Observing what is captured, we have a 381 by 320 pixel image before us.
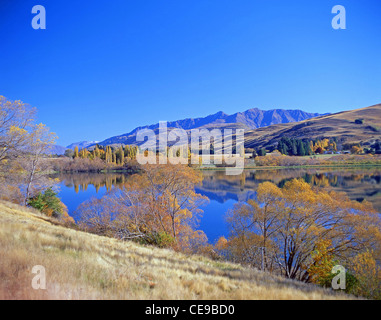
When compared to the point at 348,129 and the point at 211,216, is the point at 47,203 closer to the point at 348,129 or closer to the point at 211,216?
the point at 211,216

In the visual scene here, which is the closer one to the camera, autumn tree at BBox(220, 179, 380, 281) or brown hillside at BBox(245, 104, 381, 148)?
autumn tree at BBox(220, 179, 380, 281)

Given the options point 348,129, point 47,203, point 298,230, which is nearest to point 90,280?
point 298,230

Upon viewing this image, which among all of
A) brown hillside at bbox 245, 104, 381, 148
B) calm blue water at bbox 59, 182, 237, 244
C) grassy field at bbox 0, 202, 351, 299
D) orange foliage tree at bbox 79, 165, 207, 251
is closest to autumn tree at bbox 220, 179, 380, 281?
calm blue water at bbox 59, 182, 237, 244

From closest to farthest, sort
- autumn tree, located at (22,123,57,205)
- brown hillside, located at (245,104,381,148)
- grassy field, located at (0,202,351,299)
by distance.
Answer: grassy field, located at (0,202,351,299), autumn tree, located at (22,123,57,205), brown hillside, located at (245,104,381,148)

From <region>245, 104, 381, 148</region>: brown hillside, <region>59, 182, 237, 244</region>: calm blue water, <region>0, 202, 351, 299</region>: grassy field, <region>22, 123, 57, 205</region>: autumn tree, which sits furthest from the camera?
<region>245, 104, 381, 148</region>: brown hillside

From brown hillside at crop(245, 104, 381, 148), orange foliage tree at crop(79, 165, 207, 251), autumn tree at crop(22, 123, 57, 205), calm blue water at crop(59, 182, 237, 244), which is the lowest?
calm blue water at crop(59, 182, 237, 244)

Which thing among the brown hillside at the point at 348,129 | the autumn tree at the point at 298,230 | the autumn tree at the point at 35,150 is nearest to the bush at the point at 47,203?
the autumn tree at the point at 35,150

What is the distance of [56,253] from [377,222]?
99.3ft

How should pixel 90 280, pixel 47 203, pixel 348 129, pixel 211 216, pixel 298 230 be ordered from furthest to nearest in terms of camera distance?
pixel 348 129, pixel 211 216, pixel 47 203, pixel 298 230, pixel 90 280

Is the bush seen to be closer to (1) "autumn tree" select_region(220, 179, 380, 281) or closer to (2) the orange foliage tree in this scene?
(2) the orange foliage tree

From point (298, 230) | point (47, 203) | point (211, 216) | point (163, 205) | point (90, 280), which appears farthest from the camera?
point (211, 216)

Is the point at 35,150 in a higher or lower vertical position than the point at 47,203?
higher

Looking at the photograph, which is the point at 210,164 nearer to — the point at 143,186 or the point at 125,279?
the point at 143,186
